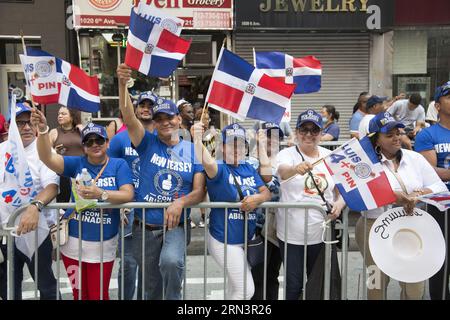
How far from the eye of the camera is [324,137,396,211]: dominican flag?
4023 mm

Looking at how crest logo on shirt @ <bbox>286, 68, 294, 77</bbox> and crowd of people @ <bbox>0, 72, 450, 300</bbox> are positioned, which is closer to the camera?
crowd of people @ <bbox>0, 72, 450, 300</bbox>

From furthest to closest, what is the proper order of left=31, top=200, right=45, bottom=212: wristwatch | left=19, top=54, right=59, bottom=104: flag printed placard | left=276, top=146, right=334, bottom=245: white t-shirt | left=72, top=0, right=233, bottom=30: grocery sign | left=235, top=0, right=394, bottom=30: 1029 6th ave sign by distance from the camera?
left=235, top=0, right=394, bottom=30: 1029 6th ave sign → left=72, top=0, right=233, bottom=30: grocery sign → left=19, top=54, right=59, bottom=104: flag printed placard → left=276, top=146, right=334, bottom=245: white t-shirt → left=31, top=200, right=45, bottom=212: wristwatch

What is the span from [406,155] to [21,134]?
10.7 feet

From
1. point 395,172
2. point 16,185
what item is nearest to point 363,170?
point 395,172

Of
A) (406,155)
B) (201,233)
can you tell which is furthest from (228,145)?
(201,233)

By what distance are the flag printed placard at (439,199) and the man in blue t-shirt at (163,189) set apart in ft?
5.75

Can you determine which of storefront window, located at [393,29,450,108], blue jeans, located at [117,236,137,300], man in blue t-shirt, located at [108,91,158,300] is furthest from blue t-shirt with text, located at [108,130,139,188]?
storefront window, located at [393,29,450,108]

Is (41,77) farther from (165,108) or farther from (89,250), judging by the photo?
(89,250)

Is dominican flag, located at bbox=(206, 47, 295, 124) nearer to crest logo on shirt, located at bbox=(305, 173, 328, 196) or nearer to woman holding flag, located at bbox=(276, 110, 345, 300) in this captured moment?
woman holding flag, located at bbox=(276, 110, 345, 300)

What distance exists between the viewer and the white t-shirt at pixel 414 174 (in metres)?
4.23

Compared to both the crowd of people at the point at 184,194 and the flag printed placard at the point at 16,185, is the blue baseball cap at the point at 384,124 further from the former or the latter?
the flag printed placard at the point at 16,185

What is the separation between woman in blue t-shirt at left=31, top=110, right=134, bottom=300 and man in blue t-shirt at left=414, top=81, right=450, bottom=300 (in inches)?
103

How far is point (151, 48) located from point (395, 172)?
2286 mm

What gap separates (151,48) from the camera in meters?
4.37
